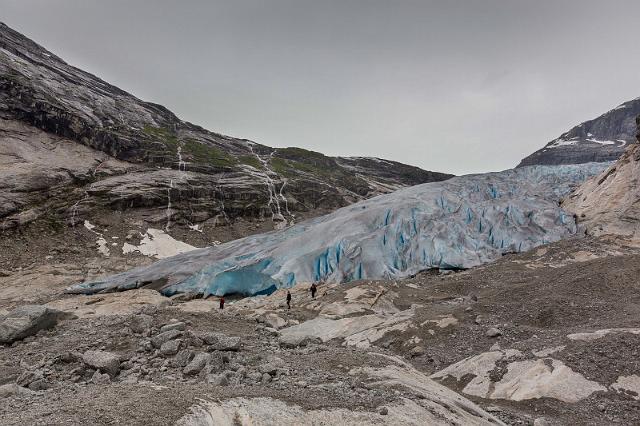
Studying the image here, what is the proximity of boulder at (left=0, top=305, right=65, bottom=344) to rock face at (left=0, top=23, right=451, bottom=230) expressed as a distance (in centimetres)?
4504

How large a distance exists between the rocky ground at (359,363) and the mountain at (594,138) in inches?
5349

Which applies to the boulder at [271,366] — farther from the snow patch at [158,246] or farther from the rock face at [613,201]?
the snow patch at [158,246]

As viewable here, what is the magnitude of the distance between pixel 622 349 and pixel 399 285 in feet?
52.4

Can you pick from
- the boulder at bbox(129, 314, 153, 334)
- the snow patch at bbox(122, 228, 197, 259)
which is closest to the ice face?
the snow patch at bbox(122, 228, 197, 259)

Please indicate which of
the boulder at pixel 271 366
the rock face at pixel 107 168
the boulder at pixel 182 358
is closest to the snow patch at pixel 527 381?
the boulder at pixel 271 366

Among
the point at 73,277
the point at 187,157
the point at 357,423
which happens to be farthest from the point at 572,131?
the point at 357,423

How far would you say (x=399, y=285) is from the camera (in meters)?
27.6

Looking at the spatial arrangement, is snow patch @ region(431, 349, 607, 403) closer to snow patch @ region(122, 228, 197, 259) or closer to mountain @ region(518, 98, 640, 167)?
snow patch @ region(122, 228, 197, 259)

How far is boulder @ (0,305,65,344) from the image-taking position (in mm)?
13242

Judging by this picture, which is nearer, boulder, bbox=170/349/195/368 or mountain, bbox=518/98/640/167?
boulder, bbox=170/349/195/368

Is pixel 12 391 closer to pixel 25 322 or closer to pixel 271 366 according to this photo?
pixel 271 366

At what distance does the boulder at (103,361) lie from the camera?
9.84 metres

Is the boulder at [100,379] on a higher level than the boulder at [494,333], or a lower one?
higher

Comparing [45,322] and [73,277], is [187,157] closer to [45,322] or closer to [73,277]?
[73,277]
